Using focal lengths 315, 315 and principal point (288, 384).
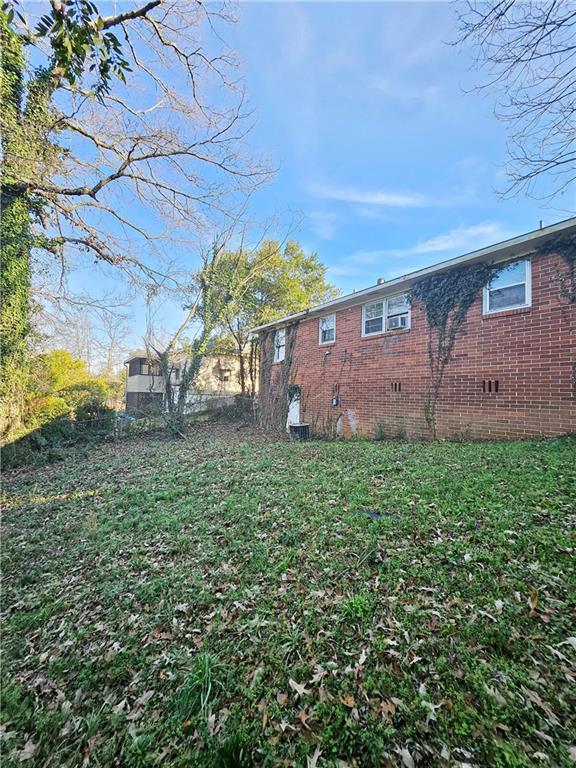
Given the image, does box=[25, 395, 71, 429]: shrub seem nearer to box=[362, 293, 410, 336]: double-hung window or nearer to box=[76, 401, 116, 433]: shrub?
box=[76, 401, 116, 433]: shrub

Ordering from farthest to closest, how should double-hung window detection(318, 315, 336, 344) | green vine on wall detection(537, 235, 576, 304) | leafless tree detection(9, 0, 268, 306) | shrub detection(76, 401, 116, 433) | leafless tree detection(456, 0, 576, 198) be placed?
shrub detection(76, 401, 116, 433) → double-hung window detection(318, 315, 336, 344) → leafless tree detection(9, 0, 268, 306) → green vine on wall detection(537, 235, 576, 304) → leafless tree detection(456, 0, 576, 198)

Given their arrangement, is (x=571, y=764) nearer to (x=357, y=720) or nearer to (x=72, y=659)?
(x=357, y=720)

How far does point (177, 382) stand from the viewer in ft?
47.1

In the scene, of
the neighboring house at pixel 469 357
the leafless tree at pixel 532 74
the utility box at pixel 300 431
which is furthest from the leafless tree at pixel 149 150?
the utility box at pixel 300 431

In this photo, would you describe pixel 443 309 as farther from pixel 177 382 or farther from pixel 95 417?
pixel 95 417

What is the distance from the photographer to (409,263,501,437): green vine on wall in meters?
7.19

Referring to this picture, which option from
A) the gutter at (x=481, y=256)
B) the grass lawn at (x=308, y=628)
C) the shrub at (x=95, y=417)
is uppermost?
the gutter at (x=481, y=256)

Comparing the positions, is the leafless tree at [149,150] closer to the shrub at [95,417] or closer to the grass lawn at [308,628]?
the shrub at [95,417]

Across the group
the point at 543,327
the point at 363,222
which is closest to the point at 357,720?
the point at 543,327

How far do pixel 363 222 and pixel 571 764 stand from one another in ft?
48.6

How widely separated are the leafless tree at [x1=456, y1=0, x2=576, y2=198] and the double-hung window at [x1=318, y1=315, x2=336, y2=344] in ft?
21.8

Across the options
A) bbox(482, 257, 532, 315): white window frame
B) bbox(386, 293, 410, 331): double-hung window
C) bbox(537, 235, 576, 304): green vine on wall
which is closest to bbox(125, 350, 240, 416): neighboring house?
bbox(386, 293, 410, 331): double-hung window

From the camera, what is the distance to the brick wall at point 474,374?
589 cm

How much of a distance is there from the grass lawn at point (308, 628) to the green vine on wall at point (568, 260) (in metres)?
3.11
